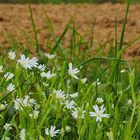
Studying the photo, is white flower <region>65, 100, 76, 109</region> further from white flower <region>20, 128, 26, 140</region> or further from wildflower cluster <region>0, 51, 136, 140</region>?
white flower <region>20, 128, 26, 140</region>

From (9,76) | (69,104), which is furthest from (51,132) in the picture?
(9,76)

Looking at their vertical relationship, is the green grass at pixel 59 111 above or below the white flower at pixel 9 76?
below

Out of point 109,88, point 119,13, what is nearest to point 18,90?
point 109,88

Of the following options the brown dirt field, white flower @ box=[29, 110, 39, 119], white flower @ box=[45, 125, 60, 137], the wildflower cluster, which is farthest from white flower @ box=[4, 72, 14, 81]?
the brown dirt field

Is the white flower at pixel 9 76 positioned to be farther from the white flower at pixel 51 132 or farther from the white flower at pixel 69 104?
the white flower at pixel 51 132

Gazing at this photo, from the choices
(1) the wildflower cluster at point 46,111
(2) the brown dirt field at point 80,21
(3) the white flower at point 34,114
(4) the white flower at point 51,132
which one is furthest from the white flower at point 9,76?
(2) the brown dirt field at point 80,21

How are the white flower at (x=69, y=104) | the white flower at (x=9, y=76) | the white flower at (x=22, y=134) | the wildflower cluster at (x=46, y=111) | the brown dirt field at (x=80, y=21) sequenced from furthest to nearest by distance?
the brown dirt field at (x=80, y=21) < the white flower at (x=9, y=76) < the white flower at (x=69, y=104) < the wildflower cluster at (x=46, y=111) < the white flower at (x=22, y=134)

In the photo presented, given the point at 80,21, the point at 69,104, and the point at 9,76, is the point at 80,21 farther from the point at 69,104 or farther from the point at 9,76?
the point at 69,104

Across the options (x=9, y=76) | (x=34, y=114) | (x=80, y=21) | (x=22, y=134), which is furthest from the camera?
(x=80, y=21)
